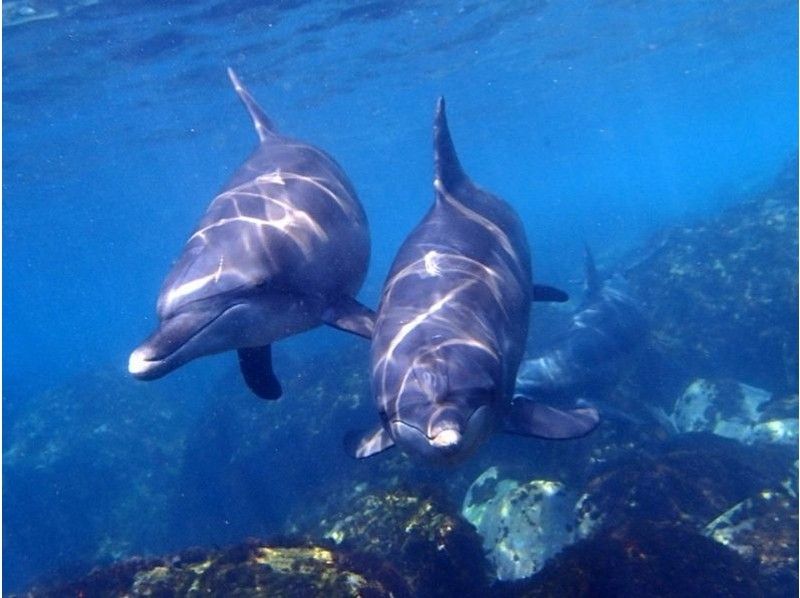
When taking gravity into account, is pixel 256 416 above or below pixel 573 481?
below

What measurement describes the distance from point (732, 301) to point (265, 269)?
507 inches

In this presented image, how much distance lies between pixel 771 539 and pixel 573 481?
325 centimetres

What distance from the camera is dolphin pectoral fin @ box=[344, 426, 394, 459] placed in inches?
206

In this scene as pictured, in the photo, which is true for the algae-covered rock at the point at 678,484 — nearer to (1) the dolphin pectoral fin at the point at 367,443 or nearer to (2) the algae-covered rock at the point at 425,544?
(2) the algae-covered rock at the point at 425,544

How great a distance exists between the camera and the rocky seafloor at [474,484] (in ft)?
18.8

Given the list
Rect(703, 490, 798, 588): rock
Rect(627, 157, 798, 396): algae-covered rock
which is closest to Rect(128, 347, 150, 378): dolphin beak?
Rect(703, 490, 798, 588): rock

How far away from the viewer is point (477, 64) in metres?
32.7

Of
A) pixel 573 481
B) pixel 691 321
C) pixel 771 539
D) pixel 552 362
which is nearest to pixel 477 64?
pixel 691 321

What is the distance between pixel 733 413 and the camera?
39.7 ft

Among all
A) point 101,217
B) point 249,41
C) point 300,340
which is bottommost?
point 101,217

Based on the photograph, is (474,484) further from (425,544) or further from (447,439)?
(447,439)

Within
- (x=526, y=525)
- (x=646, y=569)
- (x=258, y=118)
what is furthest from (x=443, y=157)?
(x=526, y=525)

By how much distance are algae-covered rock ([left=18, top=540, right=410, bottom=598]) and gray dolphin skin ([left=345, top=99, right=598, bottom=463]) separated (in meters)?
1.08

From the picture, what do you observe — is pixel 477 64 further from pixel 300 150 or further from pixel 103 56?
pixel 300 150
